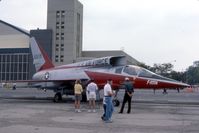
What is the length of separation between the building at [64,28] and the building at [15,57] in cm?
985

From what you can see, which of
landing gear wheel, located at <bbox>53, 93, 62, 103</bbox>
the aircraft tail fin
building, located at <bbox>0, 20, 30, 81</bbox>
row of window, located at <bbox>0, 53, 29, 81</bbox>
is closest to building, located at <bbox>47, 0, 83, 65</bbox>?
building, located at <bbox>0, 20, 30, 81</bbox>

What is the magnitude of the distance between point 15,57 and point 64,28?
18835 mm

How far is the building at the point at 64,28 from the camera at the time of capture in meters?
115

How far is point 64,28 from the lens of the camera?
116188 mm

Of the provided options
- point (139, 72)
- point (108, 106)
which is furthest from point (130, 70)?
point (108, 106)

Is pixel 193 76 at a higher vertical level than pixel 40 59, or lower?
lower

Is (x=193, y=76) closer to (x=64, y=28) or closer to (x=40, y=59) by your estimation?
(x=64, y=28)

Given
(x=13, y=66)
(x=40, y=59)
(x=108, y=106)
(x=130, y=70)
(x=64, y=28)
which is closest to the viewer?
(x=108, y=106)

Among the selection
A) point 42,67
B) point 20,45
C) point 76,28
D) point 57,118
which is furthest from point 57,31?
point 57,118

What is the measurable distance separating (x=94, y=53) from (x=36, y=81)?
9842 centimetres

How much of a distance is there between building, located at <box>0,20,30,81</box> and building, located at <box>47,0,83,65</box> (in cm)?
985

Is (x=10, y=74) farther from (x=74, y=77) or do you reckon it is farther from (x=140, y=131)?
Answer: (x=140, y=131)

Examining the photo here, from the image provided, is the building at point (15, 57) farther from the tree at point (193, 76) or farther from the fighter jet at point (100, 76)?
the fighter jet at point (100, 76)

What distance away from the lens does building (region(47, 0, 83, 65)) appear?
114875 mm
